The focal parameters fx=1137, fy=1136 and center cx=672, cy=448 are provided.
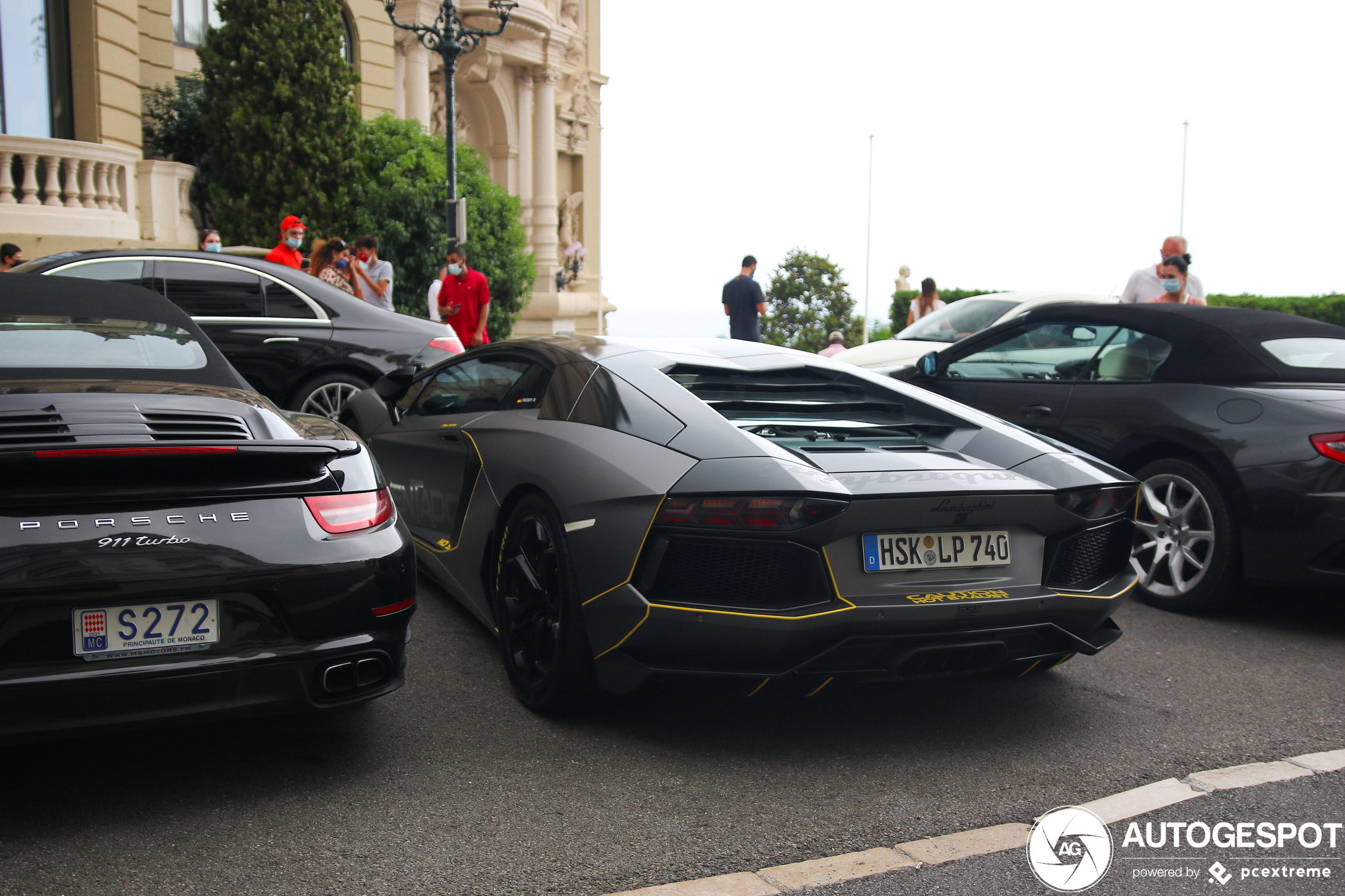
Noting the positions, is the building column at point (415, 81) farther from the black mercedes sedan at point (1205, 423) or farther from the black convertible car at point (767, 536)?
the black convertible car at point (767, 536)

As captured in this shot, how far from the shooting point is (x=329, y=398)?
330 inches

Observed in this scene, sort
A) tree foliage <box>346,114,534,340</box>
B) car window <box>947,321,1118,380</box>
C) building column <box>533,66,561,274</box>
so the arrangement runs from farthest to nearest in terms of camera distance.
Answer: building column <box>533,66,561,274</box> → tree foliage <box>346,114,534,340</box> → car window <box>947,321,1118,380</box>

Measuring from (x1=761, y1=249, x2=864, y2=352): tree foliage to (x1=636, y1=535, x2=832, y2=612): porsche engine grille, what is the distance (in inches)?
1660

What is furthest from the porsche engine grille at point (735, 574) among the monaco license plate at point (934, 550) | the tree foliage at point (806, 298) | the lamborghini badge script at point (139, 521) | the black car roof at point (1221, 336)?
the tree foliage at point (806, 298)

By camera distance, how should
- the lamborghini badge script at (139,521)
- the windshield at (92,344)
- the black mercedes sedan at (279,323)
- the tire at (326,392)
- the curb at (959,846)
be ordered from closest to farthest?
1. the curb at (959,846)
2. the lamborghini badge script at (139,521)
3. the windshield at (92,344)
4. the black mercedes sedan at (279,323)
5. the tire at (326,392)

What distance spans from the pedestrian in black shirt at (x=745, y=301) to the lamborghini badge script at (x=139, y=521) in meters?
12.4

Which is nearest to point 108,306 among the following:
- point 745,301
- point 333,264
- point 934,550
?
point 934,550

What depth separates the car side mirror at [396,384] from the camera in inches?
223

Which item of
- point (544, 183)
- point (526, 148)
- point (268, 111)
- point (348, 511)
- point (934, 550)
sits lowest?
point (934, 550)

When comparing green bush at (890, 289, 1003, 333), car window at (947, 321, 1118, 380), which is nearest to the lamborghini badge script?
car window at (947, 321, 1118, 380)

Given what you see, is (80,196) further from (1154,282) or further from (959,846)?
(959,846)

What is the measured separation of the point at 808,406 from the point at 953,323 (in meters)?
8.59

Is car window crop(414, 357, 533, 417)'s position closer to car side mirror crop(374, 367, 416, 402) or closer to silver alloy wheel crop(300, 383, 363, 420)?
car side mirror crop(374, 367, 416, 402)

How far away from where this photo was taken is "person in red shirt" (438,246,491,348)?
41.7ft
